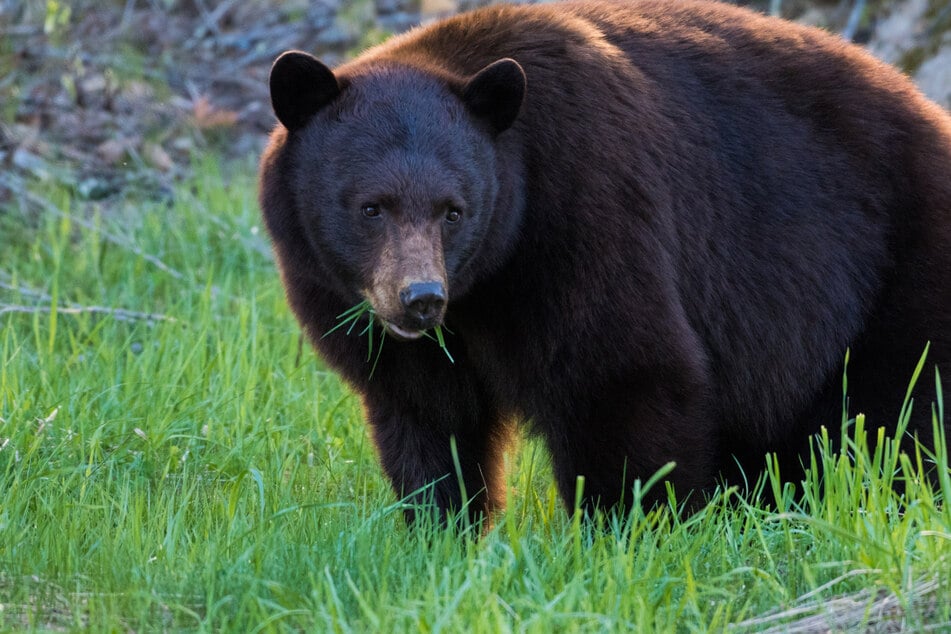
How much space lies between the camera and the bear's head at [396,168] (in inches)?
135

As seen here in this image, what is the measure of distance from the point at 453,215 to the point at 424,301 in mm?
383

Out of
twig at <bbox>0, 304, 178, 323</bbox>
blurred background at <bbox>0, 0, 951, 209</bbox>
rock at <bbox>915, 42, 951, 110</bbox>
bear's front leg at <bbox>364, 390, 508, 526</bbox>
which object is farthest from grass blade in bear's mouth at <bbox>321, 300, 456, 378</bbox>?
rock at <bbox>915, 42, 951, 110</bbox>

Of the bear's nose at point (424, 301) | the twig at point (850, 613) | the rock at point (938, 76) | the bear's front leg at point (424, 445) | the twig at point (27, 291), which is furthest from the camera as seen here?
the rock at point (938, 76)

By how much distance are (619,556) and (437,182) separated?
1.18 metres

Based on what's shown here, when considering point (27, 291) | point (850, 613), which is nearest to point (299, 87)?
point (850, 613)

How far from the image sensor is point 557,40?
371 centimetres

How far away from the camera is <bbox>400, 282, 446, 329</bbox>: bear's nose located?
3.19 meters

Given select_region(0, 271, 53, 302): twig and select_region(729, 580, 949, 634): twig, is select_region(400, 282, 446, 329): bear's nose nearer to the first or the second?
select_region(729, 580, 949, 634): twig

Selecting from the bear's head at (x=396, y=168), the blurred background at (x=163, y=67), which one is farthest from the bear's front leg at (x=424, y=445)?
the blurred background at (x=163, y=67)

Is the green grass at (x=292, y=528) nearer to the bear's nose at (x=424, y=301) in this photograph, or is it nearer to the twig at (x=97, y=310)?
the twig at (x=97, y=310)

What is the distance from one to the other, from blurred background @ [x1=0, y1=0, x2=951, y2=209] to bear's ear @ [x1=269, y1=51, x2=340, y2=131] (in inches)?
117

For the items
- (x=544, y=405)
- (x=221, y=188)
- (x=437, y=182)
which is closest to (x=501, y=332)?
(x=544, y=405)

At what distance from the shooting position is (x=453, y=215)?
3484 millimetres

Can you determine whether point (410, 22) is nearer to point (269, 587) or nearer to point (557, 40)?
point (557, 40)
